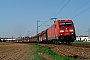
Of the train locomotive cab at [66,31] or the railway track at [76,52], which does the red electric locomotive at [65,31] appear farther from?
the railway track at [76,52]

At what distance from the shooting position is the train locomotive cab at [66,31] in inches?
1436

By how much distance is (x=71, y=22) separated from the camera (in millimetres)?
37000

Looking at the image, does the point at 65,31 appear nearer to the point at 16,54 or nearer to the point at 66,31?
the point at 66,31

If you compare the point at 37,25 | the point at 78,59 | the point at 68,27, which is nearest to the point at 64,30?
the point at 68,27

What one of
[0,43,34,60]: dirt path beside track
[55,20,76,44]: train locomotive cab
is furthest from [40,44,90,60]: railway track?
[55,20,76,44]: train locomotive cab

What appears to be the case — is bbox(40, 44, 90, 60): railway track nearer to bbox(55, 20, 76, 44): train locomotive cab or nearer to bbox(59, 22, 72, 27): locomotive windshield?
bbox(55, 20, 76, 44): train locomotive cab

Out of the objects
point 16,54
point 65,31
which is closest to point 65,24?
point 65,31

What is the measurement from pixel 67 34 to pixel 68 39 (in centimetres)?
86

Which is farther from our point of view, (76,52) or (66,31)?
(66,31)

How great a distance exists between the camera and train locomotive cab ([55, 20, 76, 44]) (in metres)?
36.5

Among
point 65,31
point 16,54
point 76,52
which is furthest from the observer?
point 65,31

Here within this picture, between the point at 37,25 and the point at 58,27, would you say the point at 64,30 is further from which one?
the point at 37,25

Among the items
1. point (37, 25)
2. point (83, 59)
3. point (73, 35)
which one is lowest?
point (83, 59)

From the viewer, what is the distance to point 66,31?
36.7 metres
